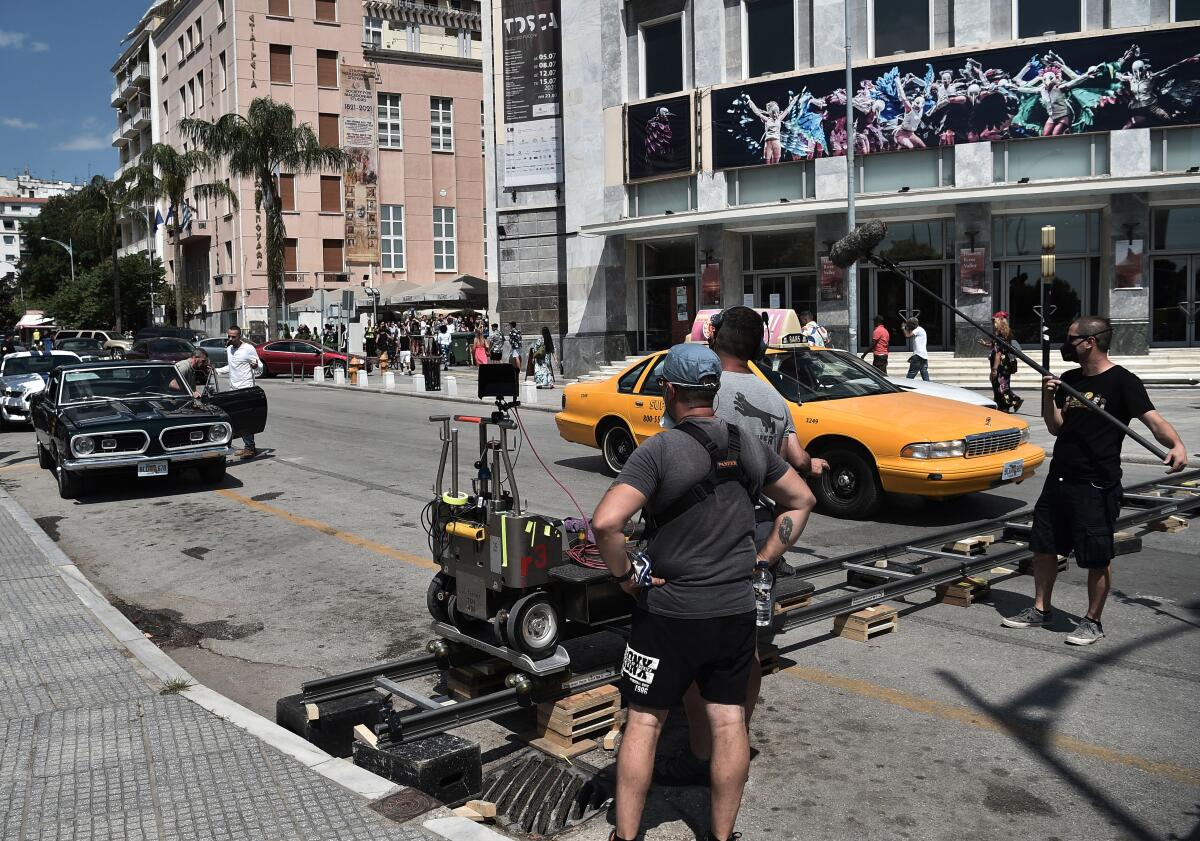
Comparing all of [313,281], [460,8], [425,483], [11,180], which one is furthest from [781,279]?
[11,180]

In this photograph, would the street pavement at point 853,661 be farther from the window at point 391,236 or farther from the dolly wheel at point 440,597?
the window at point 391,236

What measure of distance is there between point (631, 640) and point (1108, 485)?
146 inches

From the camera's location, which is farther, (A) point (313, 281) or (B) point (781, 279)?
(A) point (313, 281)

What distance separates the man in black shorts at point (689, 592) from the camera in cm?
347

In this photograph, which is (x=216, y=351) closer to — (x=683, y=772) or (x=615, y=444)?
(x=615, y=444)

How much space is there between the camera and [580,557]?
17.8 ft

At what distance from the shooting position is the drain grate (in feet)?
13.2

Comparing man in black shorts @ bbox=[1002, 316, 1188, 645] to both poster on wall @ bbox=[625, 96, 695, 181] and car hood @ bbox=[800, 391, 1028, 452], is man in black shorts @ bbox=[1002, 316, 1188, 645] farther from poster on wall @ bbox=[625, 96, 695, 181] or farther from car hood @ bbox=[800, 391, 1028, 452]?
poster on wall @ bbox=[625, 96, 695, 181]

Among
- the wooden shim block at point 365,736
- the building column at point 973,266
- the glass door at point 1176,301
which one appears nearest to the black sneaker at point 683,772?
the wooden shim block at point 365,736

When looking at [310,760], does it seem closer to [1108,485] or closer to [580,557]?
[580,557]

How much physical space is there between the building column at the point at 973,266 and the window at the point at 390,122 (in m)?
39.5

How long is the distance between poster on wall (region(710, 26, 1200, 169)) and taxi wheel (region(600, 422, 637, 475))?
15.0 m

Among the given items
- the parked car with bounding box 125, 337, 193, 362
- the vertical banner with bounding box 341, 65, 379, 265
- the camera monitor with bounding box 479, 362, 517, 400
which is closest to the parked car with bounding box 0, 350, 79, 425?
the parked car with bounding box 125, 337, 193, 362

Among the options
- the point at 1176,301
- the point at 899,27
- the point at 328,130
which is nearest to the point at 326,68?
the point at 328,130
